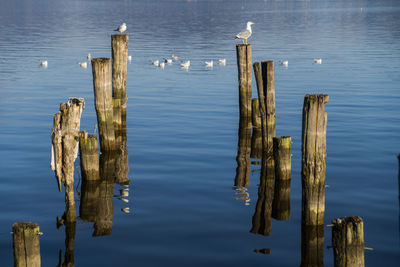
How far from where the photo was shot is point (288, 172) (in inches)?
568

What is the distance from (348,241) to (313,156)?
2.67 m

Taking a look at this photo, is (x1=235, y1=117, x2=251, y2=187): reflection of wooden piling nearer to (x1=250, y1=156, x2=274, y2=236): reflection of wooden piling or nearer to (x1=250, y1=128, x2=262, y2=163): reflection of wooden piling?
(x1=250, y1=128, x2=262, y2=163): reflection of wooden piling

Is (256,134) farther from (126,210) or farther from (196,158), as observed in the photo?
(126,210)

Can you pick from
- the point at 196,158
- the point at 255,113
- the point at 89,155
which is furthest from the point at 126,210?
the point at 255,113

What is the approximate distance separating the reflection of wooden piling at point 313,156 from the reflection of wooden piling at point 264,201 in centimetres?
105

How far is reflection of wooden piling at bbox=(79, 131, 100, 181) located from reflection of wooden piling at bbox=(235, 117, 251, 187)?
11.8 ft

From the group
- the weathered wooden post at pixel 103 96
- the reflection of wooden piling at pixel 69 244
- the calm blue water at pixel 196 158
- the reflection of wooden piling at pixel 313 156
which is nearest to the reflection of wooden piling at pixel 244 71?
the calm blue water at pixel 196 158

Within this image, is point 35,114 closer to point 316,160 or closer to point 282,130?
point 282,130

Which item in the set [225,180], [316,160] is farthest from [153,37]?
[316,160]

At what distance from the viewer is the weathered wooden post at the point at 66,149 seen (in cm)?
1201

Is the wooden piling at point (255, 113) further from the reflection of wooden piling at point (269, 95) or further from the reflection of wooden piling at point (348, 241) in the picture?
the reflection of wooden piling at point (348, 241)

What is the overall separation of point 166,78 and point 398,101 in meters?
13.3

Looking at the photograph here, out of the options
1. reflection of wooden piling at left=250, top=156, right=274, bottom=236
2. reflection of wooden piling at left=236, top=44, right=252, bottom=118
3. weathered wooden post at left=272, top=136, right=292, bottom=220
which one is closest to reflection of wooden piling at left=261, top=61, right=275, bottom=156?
reflection of wooden piling at left=250, top=156, right=274, bottom=236

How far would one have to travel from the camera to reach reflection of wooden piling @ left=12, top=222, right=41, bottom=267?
8711mm
